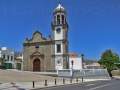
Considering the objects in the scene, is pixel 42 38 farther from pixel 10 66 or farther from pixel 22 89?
pixel 22 89

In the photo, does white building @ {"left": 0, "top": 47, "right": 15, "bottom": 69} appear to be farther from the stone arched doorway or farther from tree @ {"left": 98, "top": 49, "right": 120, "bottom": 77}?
tree @ {"left": 98, "top": 49, "right": 120, "bottom": 77}

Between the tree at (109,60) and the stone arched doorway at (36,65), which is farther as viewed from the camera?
the tree at (109,60)

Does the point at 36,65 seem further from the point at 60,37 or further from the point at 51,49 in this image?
the point at 60,37

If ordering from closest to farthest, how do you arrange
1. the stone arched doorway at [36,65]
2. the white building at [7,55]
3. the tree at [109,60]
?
the stone arched doorway at [36,65]
the white building at [7,55]
the tree at [109,60]

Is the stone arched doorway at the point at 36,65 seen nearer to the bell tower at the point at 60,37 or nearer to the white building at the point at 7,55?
the bell tower at the point at 60,37

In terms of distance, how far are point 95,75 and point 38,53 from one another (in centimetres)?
1577

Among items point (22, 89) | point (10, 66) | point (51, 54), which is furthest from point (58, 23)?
point (22, 89)

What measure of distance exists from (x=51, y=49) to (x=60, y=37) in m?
3.50

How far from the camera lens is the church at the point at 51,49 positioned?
74875 millimetres

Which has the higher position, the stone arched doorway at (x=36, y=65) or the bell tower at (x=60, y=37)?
the bell tower at (x=60, y=37)

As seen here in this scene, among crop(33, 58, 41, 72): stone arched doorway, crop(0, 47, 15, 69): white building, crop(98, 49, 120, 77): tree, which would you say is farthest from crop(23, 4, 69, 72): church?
crop(98, 49, 120, 77): tree

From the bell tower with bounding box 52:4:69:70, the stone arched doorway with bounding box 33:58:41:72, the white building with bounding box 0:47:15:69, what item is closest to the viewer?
the bell tower with bounding box 52:4:69:70

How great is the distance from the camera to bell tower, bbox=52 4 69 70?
244 ft

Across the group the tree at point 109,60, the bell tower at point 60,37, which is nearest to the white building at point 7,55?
the bell tower at point 60,37
